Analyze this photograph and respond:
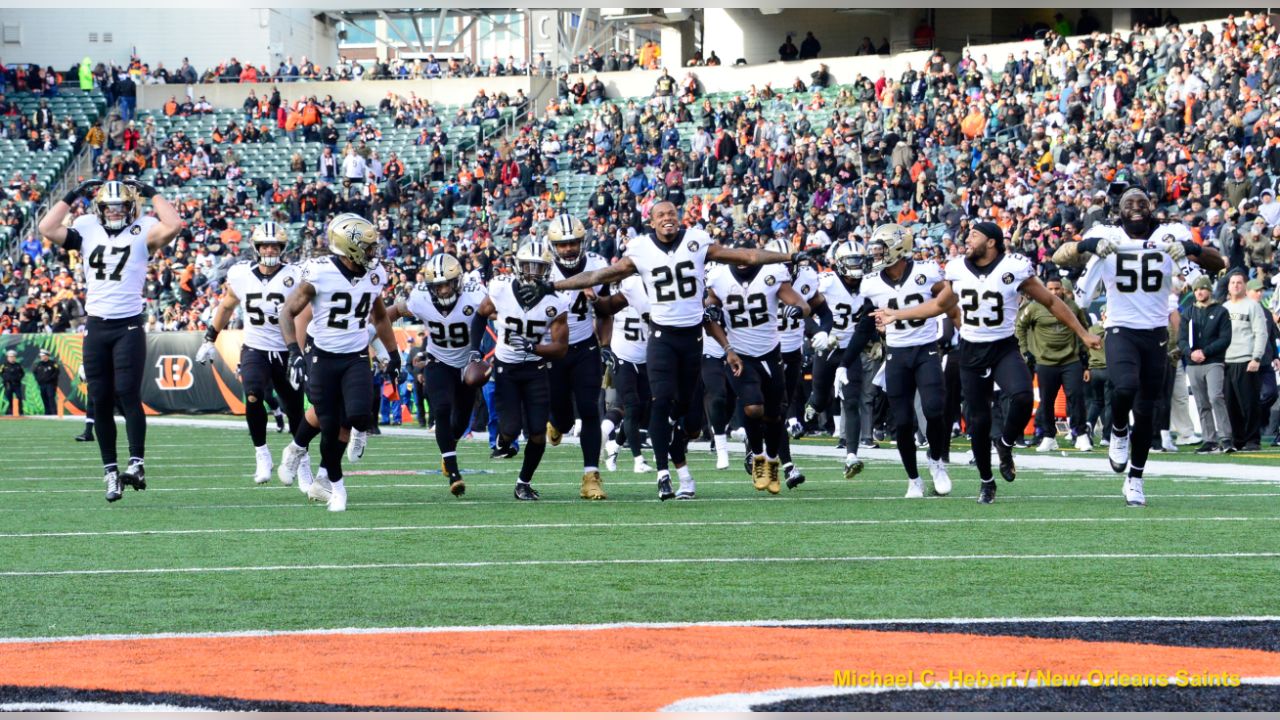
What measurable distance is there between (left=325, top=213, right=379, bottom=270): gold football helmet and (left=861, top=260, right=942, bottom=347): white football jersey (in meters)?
3.58

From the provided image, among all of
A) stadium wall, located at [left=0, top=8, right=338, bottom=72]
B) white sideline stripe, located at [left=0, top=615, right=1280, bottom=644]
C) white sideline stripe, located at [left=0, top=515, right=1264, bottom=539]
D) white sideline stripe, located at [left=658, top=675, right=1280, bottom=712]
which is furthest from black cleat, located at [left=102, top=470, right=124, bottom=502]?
stadium wall, located at [left=0, top=8, right=338, bottom=72]

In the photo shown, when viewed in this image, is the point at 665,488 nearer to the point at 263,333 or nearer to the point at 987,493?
the point at 987,493

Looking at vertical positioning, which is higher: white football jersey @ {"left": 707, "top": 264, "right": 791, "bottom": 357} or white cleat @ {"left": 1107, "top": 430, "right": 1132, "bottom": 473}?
white football jersey @ {"left": 707, "top": 264, "right": 791, "bottom": 357}

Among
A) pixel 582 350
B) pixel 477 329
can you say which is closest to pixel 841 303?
pixel 477 329

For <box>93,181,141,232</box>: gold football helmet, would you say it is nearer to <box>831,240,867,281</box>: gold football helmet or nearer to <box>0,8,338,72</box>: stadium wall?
<box>831,240,867,281</box>: gold football helmet

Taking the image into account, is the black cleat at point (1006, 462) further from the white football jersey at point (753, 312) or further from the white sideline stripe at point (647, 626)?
the white sideline stripe at point (647, 626)

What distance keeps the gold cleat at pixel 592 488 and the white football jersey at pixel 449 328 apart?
1759 mm

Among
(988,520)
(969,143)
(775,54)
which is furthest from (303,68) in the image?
(988,520)

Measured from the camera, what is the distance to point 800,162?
109ft

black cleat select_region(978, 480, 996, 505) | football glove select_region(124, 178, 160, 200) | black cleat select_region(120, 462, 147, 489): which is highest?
football glove select_region(124, 178, 160, 200)

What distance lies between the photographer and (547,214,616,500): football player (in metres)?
13.1

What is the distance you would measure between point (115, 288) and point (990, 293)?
230 inches

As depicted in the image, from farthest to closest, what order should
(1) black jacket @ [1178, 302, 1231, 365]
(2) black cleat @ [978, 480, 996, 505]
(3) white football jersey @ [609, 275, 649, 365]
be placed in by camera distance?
1. (1) black jacket @ [1178, 302, 1231, 365]
2. (3) white football jersey @ [609, 275, 649, 365]
3. (2) black cleat @ [978, 480, 996, 505]

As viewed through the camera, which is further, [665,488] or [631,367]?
[631,367]
